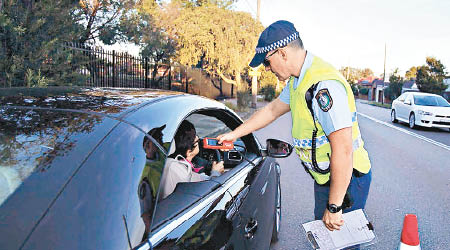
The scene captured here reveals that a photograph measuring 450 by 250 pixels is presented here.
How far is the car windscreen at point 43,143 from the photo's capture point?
133 centimetres

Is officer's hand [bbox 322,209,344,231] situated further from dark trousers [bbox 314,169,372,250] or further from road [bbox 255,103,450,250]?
road [bbox 255,103,450,250]

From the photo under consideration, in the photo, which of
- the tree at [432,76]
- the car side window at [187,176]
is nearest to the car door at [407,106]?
the car side window at [187,176]

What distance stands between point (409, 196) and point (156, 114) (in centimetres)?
531

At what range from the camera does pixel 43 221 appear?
1.18 m

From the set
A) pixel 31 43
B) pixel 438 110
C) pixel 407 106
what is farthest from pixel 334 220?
pixel 407 106

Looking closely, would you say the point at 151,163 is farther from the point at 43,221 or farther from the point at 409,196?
the point at 409,196

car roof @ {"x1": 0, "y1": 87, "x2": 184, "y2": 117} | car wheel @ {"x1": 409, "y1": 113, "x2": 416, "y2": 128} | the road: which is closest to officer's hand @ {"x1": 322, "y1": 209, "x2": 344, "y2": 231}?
car roof @ {"x1": 0, "y1": 87, "x2": 184, "y2": 117}

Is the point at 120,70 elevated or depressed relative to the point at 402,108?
elevated

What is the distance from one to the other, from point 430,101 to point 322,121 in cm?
1658

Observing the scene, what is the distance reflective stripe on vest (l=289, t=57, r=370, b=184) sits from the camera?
80.0 inches

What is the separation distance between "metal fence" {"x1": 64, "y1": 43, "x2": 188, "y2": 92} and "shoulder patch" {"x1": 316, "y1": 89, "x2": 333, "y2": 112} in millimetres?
7999

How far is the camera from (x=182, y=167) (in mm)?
2248

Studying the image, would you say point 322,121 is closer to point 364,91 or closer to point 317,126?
point 317,126

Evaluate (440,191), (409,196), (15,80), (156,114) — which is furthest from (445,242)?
(15,80)
